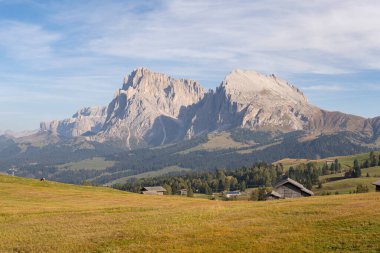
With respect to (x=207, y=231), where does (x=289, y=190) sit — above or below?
below

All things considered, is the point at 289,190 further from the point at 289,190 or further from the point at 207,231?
the point at 207,231

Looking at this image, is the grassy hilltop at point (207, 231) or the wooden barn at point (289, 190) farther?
the wooden barn at point (289, 190)

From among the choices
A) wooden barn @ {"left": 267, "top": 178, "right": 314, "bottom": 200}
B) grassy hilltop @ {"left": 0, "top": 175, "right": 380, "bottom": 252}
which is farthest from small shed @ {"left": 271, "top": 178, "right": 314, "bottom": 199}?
grassy hilltop @ {"left": 0, "top": 175, "right": 380, "bottom": 252}

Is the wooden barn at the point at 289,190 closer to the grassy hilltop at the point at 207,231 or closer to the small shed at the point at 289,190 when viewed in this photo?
the small shed at the point at 289,190

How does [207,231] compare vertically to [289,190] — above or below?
above

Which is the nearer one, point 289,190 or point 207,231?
point 207,231

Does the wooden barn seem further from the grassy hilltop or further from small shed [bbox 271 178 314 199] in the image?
the grassy hilltop

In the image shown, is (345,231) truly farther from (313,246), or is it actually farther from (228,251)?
(228,251)

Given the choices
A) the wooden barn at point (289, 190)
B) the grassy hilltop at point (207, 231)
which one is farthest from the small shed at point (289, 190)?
the grassy hilltop at point (207, 231)

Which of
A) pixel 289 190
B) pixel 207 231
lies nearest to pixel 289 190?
pixel 289 190

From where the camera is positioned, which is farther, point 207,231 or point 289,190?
point 289,190

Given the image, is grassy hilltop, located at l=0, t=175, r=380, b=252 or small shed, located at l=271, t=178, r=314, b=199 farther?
small shed, located at l=271, t=178, r=314, b=199

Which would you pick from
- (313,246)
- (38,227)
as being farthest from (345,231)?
(38,227)

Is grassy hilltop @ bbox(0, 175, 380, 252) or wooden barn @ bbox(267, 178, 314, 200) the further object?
wooden barn @ bbox(267, 178, 314, 200)
